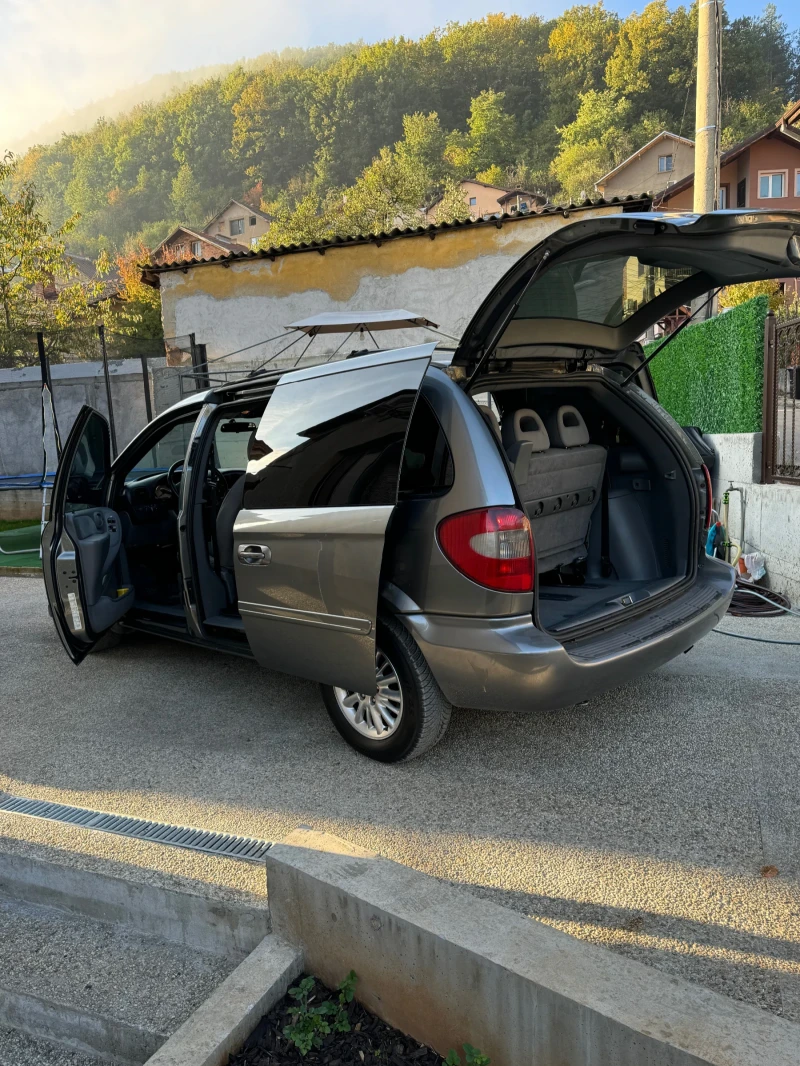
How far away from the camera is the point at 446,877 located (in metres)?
2.63

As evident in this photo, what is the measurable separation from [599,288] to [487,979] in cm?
272

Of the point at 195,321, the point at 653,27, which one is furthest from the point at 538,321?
the point at 653,27

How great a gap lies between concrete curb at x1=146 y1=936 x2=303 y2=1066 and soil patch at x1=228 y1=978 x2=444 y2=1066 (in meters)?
0.03

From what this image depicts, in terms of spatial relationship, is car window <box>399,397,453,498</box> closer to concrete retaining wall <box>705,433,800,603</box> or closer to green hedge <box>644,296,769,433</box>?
concrete retaining wall <box>705,433,800,603</box>

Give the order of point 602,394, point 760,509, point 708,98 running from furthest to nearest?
point 708,98 → point 760,509 → point 602,394

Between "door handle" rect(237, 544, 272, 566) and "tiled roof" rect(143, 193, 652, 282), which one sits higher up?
"tiled roof" rect(143, 193, 652, 282)

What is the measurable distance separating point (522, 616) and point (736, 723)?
1428mm

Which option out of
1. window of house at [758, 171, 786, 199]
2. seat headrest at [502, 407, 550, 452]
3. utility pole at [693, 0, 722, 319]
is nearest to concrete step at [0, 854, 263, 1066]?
seat headrest at [502, 407, 550, 452]

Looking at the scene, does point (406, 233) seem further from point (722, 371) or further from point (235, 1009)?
point (235, 1009)

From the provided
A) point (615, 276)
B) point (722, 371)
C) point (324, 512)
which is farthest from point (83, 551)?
point (722, 371)

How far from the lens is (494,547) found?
9.80 feet

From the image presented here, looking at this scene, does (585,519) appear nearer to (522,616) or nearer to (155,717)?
(522,616)

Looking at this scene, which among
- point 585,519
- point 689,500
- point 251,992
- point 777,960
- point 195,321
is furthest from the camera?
point 195,321

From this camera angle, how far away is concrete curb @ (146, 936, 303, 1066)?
6.04 feet
